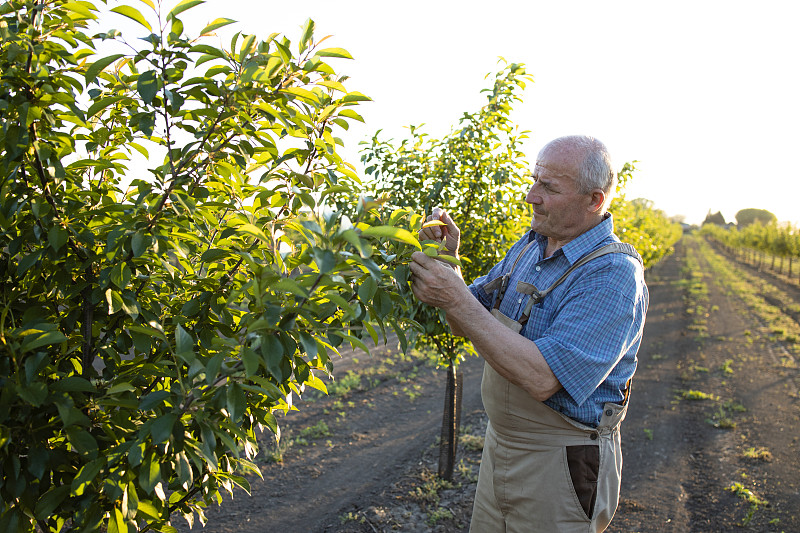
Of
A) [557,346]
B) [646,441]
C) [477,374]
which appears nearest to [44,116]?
[557,346]

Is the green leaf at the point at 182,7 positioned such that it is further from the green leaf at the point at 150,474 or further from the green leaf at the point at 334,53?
the green leaf at the point at 150,474

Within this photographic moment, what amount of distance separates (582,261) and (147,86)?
1.60 m

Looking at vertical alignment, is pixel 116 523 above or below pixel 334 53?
below

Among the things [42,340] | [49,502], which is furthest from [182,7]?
[49,502]

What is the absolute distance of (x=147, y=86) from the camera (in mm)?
1413

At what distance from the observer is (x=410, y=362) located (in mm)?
10086

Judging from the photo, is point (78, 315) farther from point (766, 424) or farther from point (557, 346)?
point (766, 424)

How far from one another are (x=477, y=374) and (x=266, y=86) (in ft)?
27.6

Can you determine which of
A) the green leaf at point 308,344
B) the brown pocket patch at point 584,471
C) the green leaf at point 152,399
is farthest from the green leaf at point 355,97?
the brown pocket patch at point 584,471

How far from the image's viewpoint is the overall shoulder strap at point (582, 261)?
81.7 inches

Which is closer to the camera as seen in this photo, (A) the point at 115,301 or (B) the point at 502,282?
(A) the point at 115,301

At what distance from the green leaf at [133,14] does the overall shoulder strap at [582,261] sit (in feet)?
5.31

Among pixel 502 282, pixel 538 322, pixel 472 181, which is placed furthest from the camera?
pixel 472 181

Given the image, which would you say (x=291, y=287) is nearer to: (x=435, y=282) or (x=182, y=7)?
(x=435, y=282)
